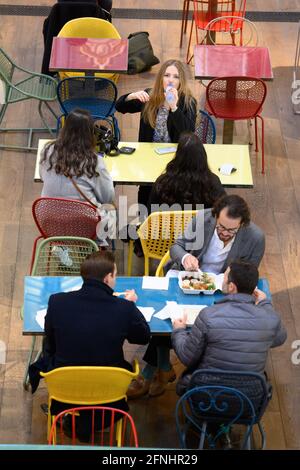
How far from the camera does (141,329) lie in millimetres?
4129

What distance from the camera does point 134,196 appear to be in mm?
6664

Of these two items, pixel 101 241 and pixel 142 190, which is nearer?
pixel 101 241

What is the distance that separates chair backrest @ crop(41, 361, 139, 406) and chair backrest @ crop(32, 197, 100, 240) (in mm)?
1407

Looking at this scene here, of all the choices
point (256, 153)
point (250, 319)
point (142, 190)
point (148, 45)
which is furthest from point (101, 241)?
point (148, 45)

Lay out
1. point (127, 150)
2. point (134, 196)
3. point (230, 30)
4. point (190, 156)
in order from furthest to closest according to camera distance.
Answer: point (230, 30) < point (134, 196) < point (127, 150) < point (190, 156)

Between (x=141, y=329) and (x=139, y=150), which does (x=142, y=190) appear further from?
(x=141, y=329)

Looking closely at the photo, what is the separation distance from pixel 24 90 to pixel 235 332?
3.82 meters

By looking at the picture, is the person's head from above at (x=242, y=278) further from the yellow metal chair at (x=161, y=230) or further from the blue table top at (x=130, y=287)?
the yellow metal chair at (x=161, y=230)

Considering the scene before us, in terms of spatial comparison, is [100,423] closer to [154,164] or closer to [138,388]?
[138,388]

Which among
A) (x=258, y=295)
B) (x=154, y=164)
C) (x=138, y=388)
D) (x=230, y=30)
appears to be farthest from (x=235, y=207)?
(x=230, y=30)

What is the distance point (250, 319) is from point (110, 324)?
0.66 meters

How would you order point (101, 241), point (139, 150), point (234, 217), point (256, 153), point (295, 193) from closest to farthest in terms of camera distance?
point (234, 217), point (101, 241), point (139, 150), point (295, 193), point (256, 153)

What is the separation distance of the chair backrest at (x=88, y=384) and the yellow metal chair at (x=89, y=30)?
3.74m

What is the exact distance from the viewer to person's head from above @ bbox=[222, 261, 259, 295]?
13.4 feet
